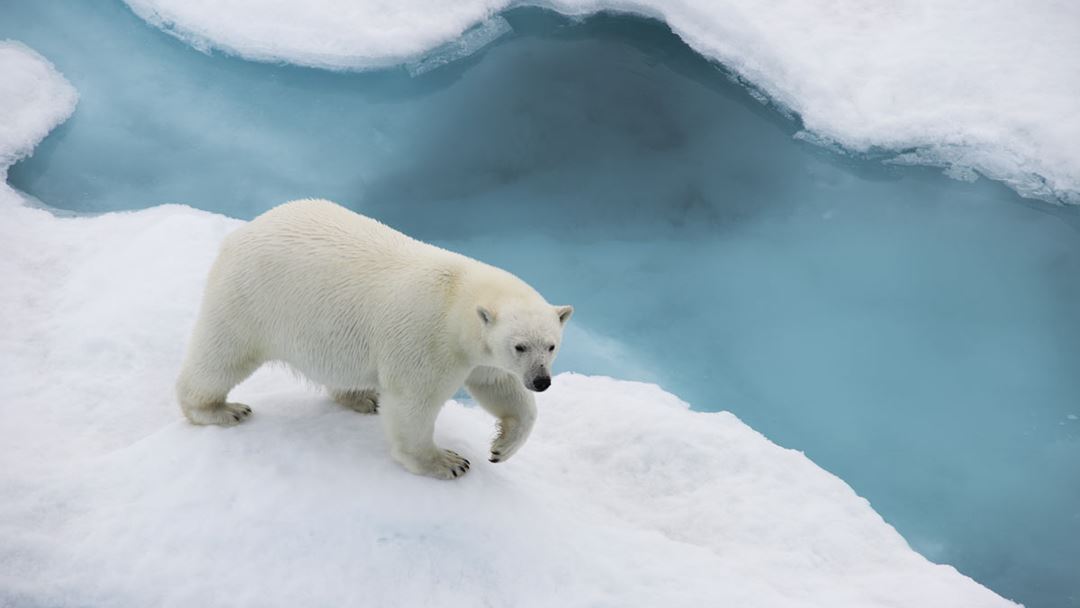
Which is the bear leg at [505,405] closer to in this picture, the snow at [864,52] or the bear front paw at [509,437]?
the bear front paw at [509,437]

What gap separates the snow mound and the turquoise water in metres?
0.12

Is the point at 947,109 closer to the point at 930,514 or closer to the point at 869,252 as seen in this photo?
the point at 869,252

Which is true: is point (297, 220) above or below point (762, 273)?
below

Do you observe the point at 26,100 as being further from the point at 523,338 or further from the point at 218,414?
the point at 523,338

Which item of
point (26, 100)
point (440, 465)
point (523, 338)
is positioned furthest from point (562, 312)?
point (26, 100)

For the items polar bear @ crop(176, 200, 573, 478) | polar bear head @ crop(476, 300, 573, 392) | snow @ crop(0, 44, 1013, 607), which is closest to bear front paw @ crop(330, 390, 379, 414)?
snow @ crop(0, 44, 1013, 607)

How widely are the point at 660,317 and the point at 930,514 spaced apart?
2099 millimetres

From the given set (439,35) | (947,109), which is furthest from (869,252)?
(439,35)

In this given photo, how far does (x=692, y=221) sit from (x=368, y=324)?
149 inches

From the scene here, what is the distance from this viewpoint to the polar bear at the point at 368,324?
3797 millimetres

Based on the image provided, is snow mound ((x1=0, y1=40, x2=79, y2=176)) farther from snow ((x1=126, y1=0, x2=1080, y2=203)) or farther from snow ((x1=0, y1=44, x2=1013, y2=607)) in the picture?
snow ((x1=0, y1=44, x2=1013, y2=607))

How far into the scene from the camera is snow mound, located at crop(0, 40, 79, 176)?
7.19 metres

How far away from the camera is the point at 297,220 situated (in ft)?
13.5

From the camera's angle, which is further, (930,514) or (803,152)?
(803,152)
